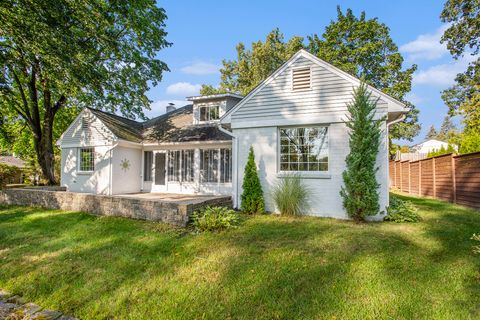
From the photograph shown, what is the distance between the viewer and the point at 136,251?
5773mm

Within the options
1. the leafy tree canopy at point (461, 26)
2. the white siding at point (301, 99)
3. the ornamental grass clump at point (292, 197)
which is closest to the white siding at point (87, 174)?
the white siding at point (301, 99)

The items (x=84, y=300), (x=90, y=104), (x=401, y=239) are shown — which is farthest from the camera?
(x=90, y=104)

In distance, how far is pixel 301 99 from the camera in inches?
348

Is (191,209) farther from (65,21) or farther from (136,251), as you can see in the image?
(65,21)

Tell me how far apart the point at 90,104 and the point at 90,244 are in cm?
1086

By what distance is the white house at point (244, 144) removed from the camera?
8414 mm

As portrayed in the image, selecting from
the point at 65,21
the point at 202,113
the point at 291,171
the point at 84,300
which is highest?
the point at 65,21

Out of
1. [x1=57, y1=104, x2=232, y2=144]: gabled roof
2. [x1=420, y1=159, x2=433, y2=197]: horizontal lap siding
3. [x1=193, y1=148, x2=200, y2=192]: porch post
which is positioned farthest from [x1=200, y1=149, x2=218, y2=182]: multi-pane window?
[x1=420, y1=159, x2=433, y2=197]: horizontal lap siding

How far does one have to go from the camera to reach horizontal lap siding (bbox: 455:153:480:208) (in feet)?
31.2

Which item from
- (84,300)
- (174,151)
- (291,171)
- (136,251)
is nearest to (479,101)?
(291,171)

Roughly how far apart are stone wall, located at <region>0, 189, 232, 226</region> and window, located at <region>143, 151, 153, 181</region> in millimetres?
4420

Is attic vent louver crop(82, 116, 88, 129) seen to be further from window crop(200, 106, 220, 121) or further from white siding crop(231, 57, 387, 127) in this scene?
white siding crop(231, 57, 387, 127)

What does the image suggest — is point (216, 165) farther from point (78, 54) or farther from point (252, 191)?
point (78, 54)

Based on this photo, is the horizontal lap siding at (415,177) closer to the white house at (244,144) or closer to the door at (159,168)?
the white house at (244,144)
